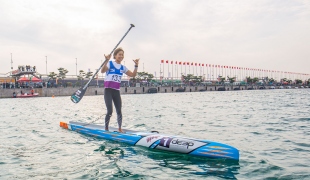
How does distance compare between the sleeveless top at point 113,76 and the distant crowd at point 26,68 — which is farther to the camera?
the distant crowd at point 26,68

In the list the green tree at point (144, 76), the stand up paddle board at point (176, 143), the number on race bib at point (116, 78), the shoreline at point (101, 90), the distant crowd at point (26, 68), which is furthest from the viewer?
the green tree at point (144, 76)

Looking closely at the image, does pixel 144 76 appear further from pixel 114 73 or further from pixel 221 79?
pixel 114 73

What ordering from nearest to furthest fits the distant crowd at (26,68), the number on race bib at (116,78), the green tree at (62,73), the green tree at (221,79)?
the number on race bib at (116,78) → the distant crowd at (26,68) → the green tree at (62,73) → the green tree at (221,79)

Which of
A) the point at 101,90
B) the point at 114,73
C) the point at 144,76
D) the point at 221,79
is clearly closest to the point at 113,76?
the point at 114,73

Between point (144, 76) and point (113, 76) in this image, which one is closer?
point (113, 76)

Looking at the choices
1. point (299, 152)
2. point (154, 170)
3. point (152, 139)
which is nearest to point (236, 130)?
point (299, 152)

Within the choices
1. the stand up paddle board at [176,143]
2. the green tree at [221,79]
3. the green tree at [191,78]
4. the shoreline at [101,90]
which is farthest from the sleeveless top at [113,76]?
the green tree at [221,79]

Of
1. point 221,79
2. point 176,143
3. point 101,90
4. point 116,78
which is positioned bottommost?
point 176,143

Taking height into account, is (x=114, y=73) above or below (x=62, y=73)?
below

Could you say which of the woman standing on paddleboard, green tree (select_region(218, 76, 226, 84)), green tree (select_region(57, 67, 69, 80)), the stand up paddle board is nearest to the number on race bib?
the woman standing on paddleboard

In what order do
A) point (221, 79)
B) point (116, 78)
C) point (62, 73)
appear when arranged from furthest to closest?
point (221, 79) < point (62, 73) < point (116, 78)

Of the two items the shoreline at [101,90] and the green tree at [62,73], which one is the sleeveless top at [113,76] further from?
the green tree at [62,73]

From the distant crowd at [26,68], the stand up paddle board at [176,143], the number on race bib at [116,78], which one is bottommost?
the stand up paddle board at [176,143]

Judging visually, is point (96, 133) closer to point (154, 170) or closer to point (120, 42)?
point (120, 42)
